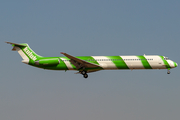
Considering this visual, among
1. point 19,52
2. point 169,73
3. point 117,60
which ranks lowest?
point 169,73

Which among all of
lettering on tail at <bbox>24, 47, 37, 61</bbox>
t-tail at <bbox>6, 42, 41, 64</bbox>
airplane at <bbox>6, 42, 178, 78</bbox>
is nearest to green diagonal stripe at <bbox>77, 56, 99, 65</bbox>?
airplane at <bbox>6, 42, 178, 78</bbox>

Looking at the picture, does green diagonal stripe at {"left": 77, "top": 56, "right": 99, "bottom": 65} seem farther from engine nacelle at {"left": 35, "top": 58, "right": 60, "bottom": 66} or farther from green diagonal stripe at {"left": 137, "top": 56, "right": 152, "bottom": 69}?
green diagonal stripe at {"left": 137, "top": 56, "right": 152, "bottom": 69}

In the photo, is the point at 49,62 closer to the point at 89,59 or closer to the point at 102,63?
the point at 89,59

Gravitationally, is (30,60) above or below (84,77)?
above

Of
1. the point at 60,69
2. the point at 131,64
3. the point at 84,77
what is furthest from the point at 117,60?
the point at 60,69

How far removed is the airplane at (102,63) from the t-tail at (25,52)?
0.54 m

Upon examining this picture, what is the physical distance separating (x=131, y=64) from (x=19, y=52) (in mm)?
18161

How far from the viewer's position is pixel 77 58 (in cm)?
4628

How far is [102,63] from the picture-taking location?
4775cm

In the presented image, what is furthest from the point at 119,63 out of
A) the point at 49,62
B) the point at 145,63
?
the point at 49,62

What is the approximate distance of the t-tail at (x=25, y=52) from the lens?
49616mm

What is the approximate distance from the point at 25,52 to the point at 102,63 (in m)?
12.8

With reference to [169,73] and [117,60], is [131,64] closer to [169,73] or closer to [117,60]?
[117,60]

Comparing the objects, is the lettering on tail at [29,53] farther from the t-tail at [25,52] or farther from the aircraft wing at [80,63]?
the aircraft wing at [80,63]
